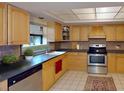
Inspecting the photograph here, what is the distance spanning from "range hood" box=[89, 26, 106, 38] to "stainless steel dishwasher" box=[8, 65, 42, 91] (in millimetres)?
3965

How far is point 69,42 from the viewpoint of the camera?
25.5ft

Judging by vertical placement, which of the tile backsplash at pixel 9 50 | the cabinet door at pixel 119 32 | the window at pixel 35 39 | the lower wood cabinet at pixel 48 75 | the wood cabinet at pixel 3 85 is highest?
the cabinet door at pixel 119 32

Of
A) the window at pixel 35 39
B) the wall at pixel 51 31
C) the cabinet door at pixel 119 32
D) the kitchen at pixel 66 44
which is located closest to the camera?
the kitchen at pixel 66 44

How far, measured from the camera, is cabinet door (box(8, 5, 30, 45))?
126 inches

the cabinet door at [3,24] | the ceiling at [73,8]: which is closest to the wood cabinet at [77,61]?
the ceiling at [73,8]

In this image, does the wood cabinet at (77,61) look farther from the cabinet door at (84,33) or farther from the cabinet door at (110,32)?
the cabinet door at (110,32)

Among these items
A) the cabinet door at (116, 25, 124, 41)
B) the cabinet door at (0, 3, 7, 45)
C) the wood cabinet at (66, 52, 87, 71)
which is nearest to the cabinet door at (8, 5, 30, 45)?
the cabinet door at (0, 3, 7, 45)

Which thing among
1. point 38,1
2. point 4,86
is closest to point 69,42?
point 38,1

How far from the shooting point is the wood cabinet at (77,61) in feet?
22.6

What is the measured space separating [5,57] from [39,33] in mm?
2805

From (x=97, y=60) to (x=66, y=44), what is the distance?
1730 mm

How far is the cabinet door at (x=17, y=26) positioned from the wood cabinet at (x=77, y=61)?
130 inches

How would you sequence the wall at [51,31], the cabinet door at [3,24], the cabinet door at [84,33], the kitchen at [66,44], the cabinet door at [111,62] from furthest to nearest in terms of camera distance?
the cabinet door at [84,33], the cabinet door at [111,62], the wall at [51,31], the kitchen at [66,44], the cabinet door at [3,24]

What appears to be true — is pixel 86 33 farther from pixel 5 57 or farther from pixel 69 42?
pixel 5 57
